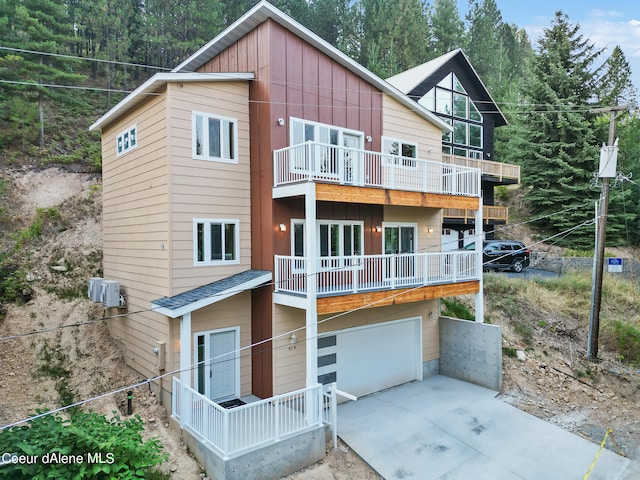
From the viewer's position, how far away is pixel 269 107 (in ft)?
35.7

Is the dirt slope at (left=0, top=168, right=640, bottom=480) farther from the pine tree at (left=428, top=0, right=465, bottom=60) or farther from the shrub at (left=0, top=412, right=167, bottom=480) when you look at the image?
the pine tree at (left=428, top=0, right=465, bottom=60)

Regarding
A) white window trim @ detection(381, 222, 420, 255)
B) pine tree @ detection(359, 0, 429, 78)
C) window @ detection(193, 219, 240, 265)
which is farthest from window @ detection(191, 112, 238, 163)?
pine tree @ detection(359, 0, 429, 78)

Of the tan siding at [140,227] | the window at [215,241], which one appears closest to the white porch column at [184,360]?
the tan siding at [140,227]

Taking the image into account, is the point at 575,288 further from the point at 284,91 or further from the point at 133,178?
the point at 133,178

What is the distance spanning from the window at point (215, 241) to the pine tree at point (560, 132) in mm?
22265

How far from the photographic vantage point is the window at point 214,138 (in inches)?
412

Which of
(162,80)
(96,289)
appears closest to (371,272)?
(162,80)

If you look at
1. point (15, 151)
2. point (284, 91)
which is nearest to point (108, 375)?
point (284, 91)

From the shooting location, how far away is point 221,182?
10.8 metres

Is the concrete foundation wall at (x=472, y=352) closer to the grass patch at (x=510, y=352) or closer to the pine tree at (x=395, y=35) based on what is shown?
the grass patch at (x=510, y=352)

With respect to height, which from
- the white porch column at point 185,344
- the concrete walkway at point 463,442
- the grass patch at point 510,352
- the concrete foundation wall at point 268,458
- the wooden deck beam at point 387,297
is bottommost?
the concrete walkway at point 463,442

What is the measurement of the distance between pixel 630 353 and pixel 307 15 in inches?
1324

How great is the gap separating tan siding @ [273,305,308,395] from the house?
39 mm

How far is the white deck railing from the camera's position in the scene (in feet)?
25.6
